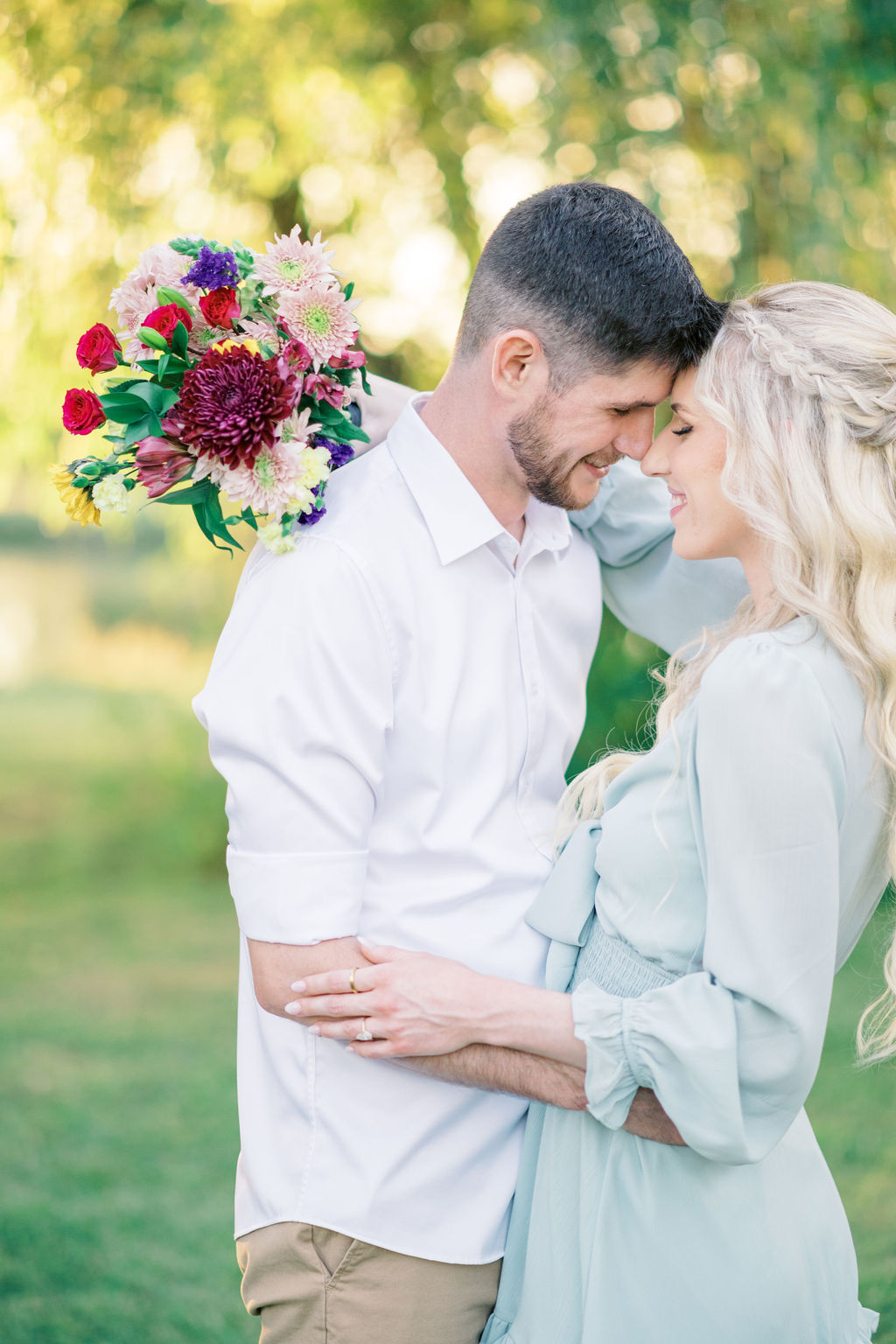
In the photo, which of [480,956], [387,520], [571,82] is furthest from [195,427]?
[571,82]

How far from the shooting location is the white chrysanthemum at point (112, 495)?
1.85 metres

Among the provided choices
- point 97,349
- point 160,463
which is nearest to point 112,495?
point 160,463

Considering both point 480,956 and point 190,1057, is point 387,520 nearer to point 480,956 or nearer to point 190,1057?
point 480,956

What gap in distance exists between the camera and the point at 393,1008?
1.74m

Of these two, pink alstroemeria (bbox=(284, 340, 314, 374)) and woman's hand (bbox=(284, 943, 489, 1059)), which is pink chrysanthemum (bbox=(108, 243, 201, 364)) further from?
woman's hand (bbox=(284, 943, 489, 1059))

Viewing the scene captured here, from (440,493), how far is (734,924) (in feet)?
2.70

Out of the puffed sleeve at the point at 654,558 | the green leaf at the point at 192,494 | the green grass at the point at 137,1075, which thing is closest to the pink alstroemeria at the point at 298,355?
the green leaf at the point at 192,494

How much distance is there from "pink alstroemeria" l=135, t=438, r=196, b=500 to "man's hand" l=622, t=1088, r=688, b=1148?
3.61 ft

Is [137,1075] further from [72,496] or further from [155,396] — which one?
[155,396]

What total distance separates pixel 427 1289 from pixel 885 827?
0.96m

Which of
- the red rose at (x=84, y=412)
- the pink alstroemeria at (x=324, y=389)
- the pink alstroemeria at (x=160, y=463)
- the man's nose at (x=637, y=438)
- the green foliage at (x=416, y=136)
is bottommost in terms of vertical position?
the pink alstroemeria at (x=160, y=463)

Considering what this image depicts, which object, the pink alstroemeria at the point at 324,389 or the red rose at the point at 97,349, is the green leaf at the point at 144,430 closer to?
the red rose at the point at 97,349

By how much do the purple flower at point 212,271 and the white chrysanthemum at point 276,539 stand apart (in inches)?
14.5

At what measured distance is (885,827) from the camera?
5.51 ft
